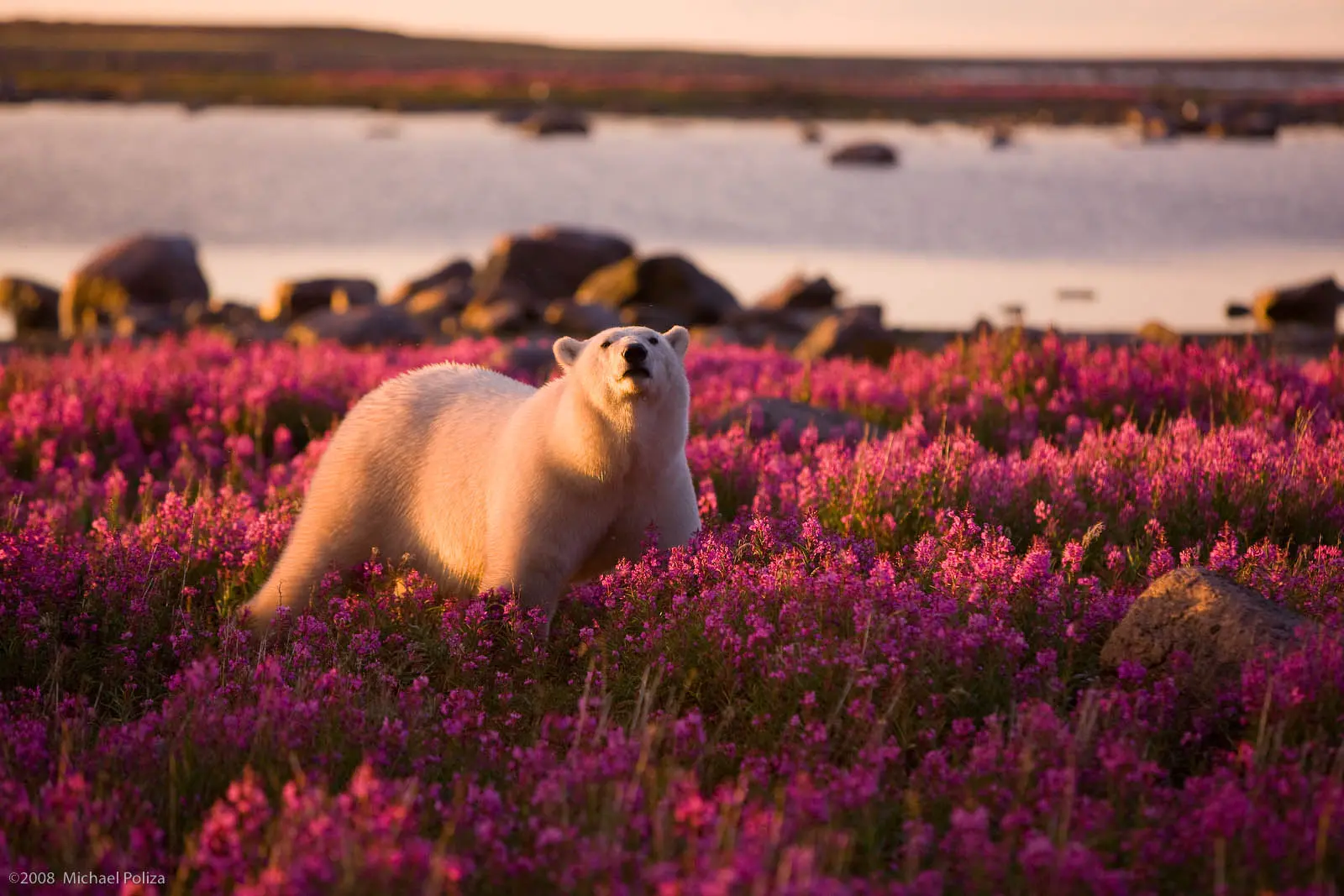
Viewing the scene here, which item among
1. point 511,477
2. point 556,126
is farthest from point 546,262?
point 556,126

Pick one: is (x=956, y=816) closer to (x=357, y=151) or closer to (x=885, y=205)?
(x=885, y=205)

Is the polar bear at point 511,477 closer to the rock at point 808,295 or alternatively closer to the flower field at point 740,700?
the flower field at point 740,700

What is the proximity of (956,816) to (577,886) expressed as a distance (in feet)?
3.16

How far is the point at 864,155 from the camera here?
6450 centimetres

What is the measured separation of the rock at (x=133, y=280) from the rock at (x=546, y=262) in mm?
5070

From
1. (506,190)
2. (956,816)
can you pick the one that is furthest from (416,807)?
(506,190)

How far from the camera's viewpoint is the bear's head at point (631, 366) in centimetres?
498

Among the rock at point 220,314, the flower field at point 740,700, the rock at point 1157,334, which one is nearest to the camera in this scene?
the flower field at point 740,700

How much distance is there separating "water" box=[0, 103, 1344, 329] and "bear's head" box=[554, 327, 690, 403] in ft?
→ 54.6

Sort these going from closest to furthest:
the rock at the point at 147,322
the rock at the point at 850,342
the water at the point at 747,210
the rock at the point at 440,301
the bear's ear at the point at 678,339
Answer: the bear's ear at the point at 678,339, the rock at the point at 850,342, the rock at the point at 147,322, the rock at the point at 440,301, the water at the point at 747,210

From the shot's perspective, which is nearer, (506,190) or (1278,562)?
(1278,562)

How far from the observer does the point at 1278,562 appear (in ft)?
18.2

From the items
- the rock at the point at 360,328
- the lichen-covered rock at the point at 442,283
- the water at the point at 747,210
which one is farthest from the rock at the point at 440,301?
the water at the point at 747,210

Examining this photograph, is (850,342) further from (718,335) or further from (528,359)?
(528,359)
